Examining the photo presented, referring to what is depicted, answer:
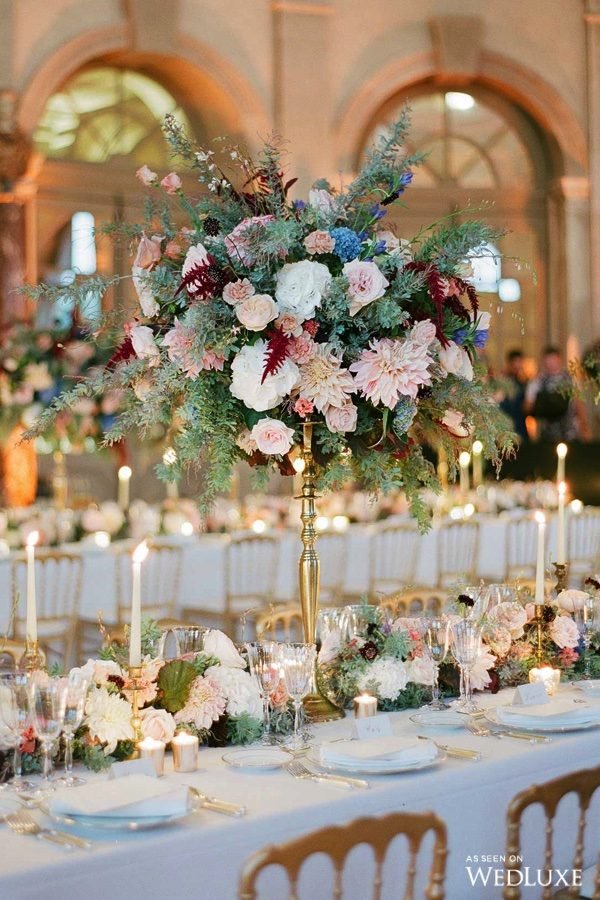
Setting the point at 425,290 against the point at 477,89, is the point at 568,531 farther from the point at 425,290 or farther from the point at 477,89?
the point at 477,89

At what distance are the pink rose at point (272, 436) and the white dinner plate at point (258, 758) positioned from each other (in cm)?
67

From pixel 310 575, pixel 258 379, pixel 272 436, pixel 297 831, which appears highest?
pixel 258 379

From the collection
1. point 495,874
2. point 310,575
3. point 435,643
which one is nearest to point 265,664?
point 310,575

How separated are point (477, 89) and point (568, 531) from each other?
6.56 metres

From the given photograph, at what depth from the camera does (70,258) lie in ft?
37.9

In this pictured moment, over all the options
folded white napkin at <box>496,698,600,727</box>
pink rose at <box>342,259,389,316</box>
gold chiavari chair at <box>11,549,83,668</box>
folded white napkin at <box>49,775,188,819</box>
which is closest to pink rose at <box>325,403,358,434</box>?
pink rose at <box>342,259,389,316</box>

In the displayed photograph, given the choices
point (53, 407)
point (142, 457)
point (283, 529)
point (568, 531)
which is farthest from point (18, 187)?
point (53, 407)

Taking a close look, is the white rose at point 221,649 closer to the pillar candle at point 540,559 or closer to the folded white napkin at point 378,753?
the folded white napkin at point 378,753

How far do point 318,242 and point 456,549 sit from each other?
196 inches

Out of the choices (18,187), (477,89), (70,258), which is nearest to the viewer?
(18,187)

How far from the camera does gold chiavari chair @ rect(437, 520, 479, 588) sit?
25.5ft

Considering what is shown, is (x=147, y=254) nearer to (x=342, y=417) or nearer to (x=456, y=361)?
(x=342, y=417)

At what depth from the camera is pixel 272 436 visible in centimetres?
308

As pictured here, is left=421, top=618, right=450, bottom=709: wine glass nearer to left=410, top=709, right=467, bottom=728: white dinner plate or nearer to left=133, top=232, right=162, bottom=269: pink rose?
left=410, top=709, right=467, bottom=728: white dinner plate
